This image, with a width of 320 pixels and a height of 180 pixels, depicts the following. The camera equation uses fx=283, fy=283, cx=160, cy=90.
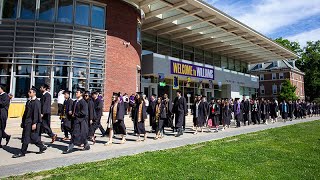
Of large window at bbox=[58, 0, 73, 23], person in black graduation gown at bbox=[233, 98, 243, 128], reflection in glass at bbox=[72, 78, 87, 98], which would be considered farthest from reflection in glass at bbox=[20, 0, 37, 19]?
person in black graduation gown at bbox=[233, 98, 243, 128]

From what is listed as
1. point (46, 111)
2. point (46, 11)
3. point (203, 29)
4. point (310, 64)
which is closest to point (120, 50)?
point (46, 11)

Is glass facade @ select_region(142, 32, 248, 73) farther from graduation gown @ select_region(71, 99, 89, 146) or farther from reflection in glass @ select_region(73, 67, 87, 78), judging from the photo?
graduation gown @ select_region(71, 99, 89, 146)

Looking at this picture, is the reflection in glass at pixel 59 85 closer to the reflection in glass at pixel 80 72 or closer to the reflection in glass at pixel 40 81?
the reflection in glass at pixel 40 81

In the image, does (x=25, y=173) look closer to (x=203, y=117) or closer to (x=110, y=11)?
(x=203, y=117)

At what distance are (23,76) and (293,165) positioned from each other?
12993mm

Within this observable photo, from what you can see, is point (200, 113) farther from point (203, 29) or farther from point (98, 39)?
point (203, 29)

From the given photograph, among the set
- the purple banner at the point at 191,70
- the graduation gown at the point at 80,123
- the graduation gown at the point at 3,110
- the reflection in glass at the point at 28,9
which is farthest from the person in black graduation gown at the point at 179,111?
the purple banner at the point at 191,70

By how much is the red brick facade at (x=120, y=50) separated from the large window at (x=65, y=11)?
2.18 metres

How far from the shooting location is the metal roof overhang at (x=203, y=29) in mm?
19234

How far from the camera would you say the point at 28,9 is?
14891 mm

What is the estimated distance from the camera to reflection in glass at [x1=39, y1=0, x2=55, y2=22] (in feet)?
49.3

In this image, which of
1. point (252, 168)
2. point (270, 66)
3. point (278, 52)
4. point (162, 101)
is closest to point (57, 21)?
point (162, 101)

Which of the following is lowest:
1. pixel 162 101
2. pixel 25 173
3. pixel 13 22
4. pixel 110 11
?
pixel 25 173

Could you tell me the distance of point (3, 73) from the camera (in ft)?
46.6
